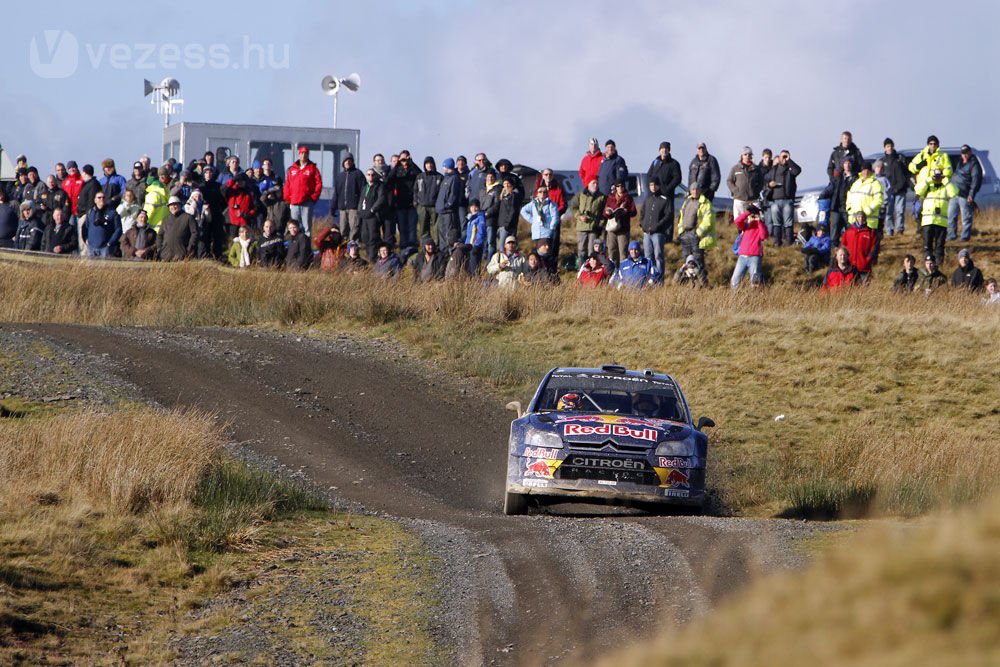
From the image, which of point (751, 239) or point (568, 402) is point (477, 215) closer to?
point (751, 239)

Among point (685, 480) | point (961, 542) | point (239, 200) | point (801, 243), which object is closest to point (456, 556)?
point (685, 480)

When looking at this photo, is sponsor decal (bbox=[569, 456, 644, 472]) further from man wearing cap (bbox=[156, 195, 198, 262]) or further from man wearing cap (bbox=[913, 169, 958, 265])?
man wearing cap (bbox=[913, 169, 958, 265])

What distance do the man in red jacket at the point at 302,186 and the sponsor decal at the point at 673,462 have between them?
56.6ft

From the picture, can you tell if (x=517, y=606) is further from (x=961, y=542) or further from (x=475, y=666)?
(x=961, y=542)

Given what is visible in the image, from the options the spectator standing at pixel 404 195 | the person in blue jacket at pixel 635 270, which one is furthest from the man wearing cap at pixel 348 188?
the person in blue jacket at pixel 635 270

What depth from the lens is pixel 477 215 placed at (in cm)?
2895

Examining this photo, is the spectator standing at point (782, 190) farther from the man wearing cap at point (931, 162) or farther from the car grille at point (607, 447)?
the car grille at point (607, 447)

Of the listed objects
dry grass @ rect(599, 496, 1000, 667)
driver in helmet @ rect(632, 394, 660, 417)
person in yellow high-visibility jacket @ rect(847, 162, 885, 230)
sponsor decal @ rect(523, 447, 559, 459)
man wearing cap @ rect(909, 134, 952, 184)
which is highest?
man wearing cap @ rect(909, 134, 952, 184)

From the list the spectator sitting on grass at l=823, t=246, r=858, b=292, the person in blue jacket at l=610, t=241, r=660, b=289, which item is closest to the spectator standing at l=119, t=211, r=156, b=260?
the person in blue jacket at l=610, t=241, r=660, b=289

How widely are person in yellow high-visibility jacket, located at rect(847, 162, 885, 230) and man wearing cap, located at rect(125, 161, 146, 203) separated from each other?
1542cm

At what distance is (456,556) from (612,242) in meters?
18.1

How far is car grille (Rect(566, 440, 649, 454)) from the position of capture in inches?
537

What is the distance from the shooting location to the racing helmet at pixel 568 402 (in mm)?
14555

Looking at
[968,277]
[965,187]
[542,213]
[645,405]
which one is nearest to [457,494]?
[645,405]
